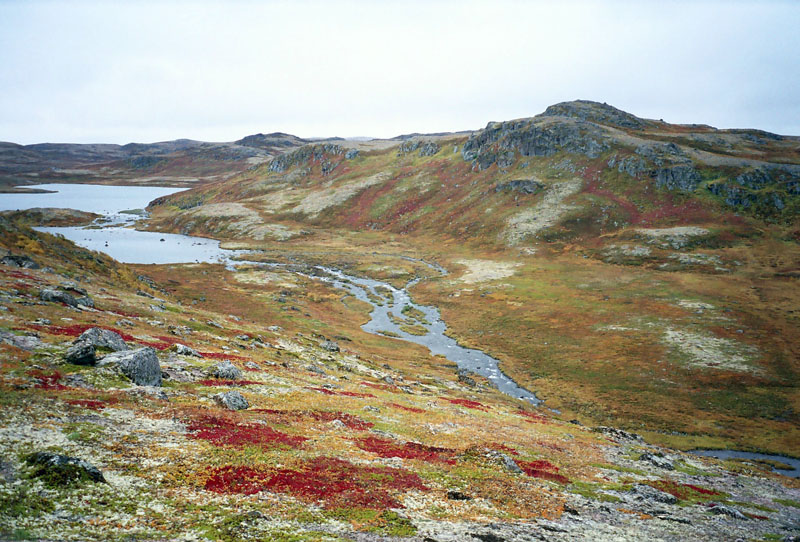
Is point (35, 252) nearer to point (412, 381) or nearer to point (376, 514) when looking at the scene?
point (412, 381)

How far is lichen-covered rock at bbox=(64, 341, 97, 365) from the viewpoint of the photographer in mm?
28312

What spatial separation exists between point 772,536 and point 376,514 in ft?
81.6

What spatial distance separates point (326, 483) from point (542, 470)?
17335mm

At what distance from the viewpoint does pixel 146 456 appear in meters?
19.8

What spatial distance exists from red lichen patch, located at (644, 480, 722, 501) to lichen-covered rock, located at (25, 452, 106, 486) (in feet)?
118

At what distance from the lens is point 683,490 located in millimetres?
30922

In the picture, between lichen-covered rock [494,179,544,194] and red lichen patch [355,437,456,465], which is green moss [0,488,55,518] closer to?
red lichen patch [355,437,456,465]

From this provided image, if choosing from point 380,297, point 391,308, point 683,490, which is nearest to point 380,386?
point 683,490

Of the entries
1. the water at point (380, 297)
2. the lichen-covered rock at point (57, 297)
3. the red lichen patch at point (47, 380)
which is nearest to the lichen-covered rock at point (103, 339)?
the red lichen patch at point (47, 380)

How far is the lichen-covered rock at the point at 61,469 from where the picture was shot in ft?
51.6

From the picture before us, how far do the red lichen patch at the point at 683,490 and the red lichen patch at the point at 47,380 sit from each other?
4198 cm

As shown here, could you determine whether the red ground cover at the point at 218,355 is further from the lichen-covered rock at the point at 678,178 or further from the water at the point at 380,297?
the lichen-covered rock at the point at 678,178

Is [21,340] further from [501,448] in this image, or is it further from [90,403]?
[501,448]

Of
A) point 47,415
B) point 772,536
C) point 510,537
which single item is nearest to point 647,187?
point 772,536
